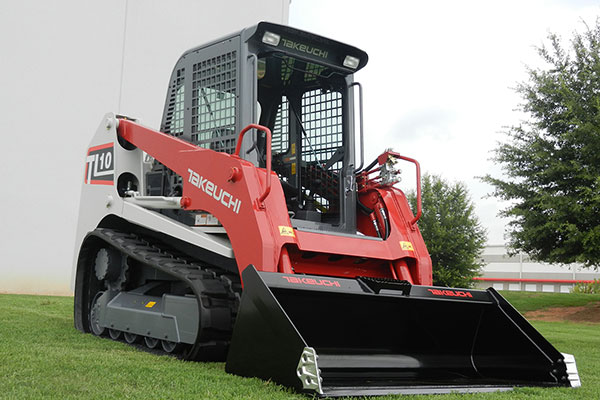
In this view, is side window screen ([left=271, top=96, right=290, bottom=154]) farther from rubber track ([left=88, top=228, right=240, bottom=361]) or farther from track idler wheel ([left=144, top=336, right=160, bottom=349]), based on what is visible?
track idler wheel ([left=144, top=336, right=160, bottom=349])

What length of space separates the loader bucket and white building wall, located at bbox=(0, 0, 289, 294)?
39.7 ft

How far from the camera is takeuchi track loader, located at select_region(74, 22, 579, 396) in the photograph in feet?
14.6

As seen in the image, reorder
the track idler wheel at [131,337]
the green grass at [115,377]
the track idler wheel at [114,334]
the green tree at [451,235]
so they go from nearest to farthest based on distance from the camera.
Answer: the green grass at [115,377] < the track idler wheel at [131,337] < the track idler wheel at [114,334] < the green tree at [451,235]

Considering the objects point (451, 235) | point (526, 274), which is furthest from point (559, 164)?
point (526, 274)

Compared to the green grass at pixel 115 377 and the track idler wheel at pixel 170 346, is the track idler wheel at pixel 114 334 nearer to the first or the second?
the green grass at pixel 115 377

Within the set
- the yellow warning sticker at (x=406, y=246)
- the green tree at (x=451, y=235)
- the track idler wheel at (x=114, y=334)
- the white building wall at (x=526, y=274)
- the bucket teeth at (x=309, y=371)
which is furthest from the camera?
the white building wall at (x=526, y=274)

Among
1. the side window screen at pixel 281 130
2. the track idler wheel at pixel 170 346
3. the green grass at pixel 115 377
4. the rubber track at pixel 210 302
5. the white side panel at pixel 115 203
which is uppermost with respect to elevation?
the side window screen at pixel 281 130

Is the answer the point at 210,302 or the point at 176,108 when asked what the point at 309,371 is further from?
the point at 176,108

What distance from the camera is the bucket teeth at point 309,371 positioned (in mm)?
3545

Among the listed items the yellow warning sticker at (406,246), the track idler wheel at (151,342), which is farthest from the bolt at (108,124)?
the yellow warning sticker at (406,246)

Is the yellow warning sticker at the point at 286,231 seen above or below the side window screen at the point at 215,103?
below

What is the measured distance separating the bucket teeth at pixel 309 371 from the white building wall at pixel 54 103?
12878 mm

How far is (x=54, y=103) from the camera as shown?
15688 millimetres

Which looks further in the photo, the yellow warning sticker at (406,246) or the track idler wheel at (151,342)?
the yellow warning sticker at (406,246)
